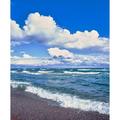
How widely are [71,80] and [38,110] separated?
0.31 m

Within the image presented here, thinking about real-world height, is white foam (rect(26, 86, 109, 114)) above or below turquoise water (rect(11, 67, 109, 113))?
below

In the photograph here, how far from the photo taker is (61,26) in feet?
7.09

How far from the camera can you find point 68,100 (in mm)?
2178

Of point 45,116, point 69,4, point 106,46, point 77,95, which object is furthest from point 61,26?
point 45,116

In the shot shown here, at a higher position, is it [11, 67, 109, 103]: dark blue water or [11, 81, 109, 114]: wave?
[11, 67, 109, 103]: dark blue water

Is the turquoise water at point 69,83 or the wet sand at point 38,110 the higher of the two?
the turquoise water at point 69,83

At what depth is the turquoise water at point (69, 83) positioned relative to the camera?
84.3 inches

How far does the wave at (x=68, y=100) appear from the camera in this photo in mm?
2143

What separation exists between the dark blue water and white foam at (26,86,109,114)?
0.03m

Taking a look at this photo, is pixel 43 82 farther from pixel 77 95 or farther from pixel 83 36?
pixel 83 36

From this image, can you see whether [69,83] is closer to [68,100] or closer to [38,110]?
[68,100]

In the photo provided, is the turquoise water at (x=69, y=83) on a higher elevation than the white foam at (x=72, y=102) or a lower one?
higher

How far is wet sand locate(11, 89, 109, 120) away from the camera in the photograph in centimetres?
216

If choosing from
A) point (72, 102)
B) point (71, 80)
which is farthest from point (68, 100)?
point (71, 80)
